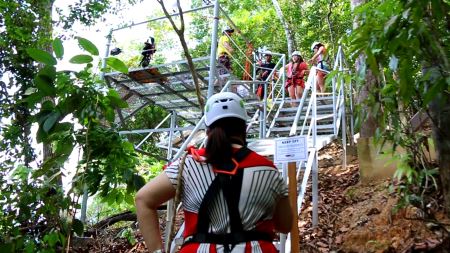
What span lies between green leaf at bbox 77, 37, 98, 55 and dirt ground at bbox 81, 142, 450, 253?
2198 millimetres

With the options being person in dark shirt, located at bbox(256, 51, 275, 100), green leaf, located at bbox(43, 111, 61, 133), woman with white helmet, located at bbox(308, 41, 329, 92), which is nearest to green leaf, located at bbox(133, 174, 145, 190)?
green leaf, located at bbox(43, 111, 61, 133)

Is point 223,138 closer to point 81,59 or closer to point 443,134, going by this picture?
point 443,134

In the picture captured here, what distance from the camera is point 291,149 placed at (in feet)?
10.2

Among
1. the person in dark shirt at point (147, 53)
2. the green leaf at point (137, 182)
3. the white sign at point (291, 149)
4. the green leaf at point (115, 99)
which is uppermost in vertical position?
the person in dark shirt at point (147, 53)

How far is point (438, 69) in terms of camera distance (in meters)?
1.85

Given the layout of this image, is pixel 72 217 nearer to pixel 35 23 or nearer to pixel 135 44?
pixel 35 23

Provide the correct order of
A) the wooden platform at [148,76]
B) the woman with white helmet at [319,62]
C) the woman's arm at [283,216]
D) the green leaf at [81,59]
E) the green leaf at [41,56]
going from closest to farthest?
the woman's arm at [283,216] → the green leaf at [41,56] → the green leaf at [81,59] → the wooden platform at [148,76] → the woman with white helmet at [319,62]

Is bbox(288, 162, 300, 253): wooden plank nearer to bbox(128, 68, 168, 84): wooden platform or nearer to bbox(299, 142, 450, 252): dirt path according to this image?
bbox(299, 142, 450, 252): dirt path

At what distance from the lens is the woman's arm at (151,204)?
5.68ft

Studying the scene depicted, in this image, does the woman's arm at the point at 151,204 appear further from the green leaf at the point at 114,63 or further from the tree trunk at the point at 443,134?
the tree trunk at the point at 443,134

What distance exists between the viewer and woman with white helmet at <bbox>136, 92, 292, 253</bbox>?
1.64 m

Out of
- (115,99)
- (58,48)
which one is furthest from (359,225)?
(58,48)

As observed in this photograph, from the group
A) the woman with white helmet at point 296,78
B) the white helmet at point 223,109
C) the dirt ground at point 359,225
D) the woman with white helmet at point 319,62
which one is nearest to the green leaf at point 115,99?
the white helmet at point 223,109

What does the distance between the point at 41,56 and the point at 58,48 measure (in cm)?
10
